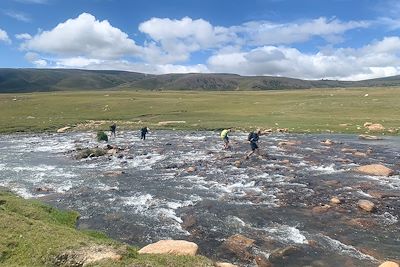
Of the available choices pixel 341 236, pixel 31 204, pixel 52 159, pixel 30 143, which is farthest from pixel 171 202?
pixel 30 143

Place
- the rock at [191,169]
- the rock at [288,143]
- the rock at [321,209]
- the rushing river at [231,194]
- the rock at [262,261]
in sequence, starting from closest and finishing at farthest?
the rock at [262,261] < the rushing river at [231,194] < the rock at [321,209] < the rock at [191,169] < the rock at [288,143]

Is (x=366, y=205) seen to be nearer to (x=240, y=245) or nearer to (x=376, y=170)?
(x=240, y=245)

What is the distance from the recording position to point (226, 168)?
4119cm

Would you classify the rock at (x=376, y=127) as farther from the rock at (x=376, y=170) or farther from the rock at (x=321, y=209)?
the rock at (x=321, y=209)

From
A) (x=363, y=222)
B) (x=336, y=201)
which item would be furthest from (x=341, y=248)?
(x=336, y=201)

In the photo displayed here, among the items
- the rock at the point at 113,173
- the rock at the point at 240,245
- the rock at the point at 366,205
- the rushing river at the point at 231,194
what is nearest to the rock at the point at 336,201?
the rushing river at the point at 231,194

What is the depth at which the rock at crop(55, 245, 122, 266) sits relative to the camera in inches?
547

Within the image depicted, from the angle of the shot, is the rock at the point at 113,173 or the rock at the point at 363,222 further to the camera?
the rock at the point at 113,173

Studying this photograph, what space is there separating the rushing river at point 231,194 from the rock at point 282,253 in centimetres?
19

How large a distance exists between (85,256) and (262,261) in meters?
8.00

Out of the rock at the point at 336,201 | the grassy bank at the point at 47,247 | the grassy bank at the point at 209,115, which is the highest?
the grassy bank at the point at 47,247

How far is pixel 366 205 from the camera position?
26531mm

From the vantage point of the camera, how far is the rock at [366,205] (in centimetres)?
2626

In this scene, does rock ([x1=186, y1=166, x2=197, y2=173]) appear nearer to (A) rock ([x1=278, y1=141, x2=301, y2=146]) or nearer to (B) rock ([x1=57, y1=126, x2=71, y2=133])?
(A) rock ([x1=278, y1=141, x2=301, y2=146])
